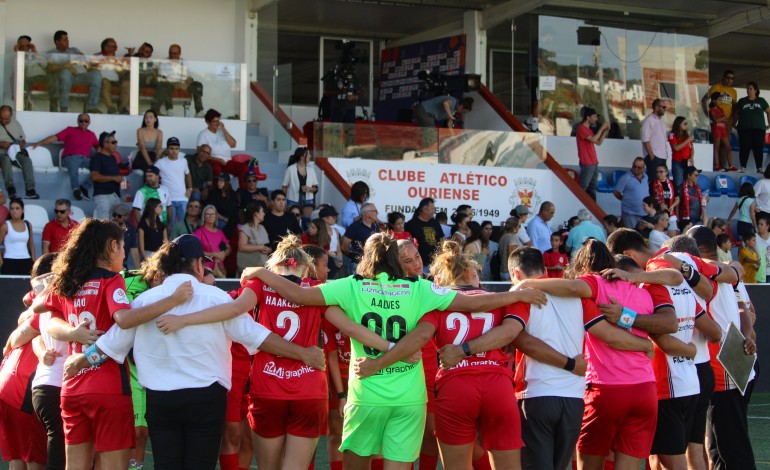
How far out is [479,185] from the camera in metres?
17.4

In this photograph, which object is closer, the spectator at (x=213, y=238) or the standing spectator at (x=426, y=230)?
the spectator at (x=213, y=238)

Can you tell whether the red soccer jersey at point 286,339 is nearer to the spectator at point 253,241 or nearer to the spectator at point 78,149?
the spectator at point 253,241

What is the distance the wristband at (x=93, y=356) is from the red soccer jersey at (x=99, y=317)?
0.07 metres

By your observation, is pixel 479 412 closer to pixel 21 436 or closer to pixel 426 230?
pixel 21 436

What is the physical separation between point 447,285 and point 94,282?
2.04 metres

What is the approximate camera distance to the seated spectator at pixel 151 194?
1396cm

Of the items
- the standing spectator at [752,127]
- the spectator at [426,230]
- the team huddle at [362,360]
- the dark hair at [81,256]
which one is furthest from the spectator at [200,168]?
the standing spectator at [752,127]

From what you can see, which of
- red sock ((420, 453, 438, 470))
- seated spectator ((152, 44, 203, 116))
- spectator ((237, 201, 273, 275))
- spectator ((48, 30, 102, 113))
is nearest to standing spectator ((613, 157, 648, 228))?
spectator ((237, 201, 273, 275))

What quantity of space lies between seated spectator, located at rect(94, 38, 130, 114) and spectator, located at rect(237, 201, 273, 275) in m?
5.01

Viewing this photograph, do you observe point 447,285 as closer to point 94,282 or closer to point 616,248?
point 616,248

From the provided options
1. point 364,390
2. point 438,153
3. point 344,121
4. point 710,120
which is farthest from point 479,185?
point 364,390

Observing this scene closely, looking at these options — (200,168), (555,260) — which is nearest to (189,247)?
(555,260)

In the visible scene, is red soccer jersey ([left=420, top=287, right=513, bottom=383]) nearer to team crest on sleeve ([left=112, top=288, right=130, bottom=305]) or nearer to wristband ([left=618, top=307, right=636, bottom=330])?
wristband ([left=618, top=307, right=636, bottom=330])

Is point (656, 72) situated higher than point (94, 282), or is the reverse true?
point (656, 72)
